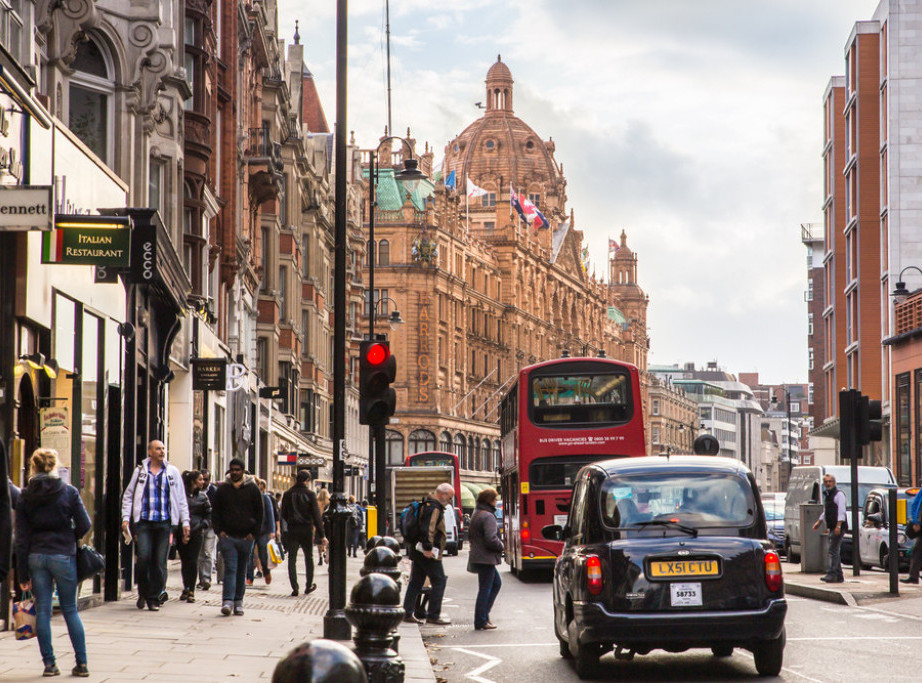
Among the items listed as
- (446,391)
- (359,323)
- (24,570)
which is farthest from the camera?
(446,391)

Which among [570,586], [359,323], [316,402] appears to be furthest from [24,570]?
[359,323]

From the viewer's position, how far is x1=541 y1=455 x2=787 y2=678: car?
1168cm

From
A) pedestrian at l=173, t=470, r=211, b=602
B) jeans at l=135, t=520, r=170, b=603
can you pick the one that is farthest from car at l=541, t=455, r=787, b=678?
pedestrian at l=173, t=470, r=211, b=602

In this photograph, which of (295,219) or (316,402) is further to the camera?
(316,402)

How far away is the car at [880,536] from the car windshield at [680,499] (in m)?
16.8

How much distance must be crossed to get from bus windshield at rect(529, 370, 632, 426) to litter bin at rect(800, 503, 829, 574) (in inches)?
142

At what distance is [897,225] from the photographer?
56844 mm

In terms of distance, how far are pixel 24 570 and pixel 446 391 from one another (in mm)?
Answer: 94751

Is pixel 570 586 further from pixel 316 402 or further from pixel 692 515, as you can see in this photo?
pixel 316 402

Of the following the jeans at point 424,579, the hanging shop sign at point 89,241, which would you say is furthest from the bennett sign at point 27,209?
the jeans at point 424,579

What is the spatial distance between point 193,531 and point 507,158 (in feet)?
451

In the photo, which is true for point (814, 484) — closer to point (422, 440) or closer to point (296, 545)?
point (296, 545)

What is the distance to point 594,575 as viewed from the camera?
11875mm

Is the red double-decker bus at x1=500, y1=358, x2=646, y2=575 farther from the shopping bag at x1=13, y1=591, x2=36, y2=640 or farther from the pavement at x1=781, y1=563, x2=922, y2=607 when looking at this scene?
the shopping bag at x1=13, y1=591, x2=36, y2=640
